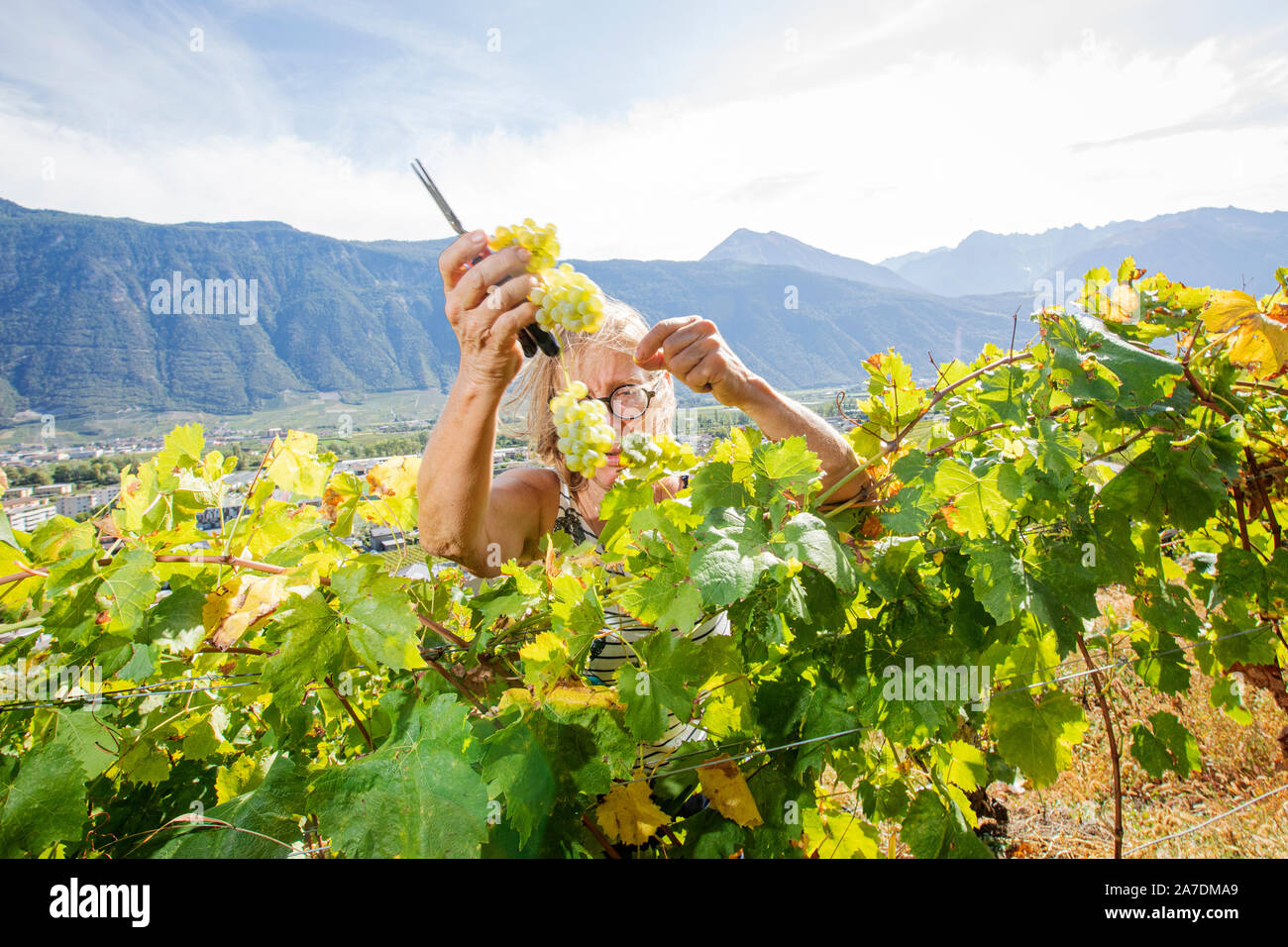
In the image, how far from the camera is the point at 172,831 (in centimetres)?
105

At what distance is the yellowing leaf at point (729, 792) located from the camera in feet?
4.21

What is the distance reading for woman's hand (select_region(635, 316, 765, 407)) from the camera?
1.57 m

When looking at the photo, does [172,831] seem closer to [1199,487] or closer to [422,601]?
[422,601]

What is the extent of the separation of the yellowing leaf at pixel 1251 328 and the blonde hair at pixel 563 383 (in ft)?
5.03

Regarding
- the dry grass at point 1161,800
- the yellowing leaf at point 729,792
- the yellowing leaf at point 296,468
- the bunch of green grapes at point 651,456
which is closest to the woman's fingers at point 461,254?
the bunch of green grapes at point 651,456

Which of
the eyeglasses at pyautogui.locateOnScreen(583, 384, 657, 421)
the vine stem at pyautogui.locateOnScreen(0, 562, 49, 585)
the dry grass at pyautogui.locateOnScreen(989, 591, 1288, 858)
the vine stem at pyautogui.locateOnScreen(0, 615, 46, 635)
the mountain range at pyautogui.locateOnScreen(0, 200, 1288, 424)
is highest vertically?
the mountain range at pyautogui.locateOnScreen(0, 200, 1288, 424)

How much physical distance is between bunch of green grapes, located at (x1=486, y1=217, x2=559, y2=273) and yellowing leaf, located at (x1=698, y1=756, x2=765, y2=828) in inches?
42.9

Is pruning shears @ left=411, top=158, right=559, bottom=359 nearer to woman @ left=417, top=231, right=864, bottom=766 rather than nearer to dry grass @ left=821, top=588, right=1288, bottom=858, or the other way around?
woman @ left=417, top=231, right=864, bottom=766

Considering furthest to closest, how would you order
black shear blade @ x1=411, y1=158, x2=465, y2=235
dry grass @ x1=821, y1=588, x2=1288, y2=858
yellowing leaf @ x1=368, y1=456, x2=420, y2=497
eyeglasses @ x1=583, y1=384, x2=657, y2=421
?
dry grass @ x1=821, y1=588, x2=1288, y2=858 < eyeglasses @ x1=583, y1=384, x2=657, y2=421 < yellowing leaf @ x1=368, y1=456, x2=420, y2=497 < black shear blade @ x1=411, y1=158, x2=465, y2=235

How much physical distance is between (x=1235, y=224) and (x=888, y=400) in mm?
257351

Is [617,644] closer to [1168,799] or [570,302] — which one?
[570,302]

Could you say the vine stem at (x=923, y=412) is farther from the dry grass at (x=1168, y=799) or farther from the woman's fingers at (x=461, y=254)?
the dry grass at (x=1168, y=799)

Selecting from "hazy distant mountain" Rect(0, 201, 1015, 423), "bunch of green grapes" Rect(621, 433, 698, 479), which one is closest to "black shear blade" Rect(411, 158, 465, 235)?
"bunch of green grapes" Rect(621, 433, 698, 479)

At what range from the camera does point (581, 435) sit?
1135 millimetres
